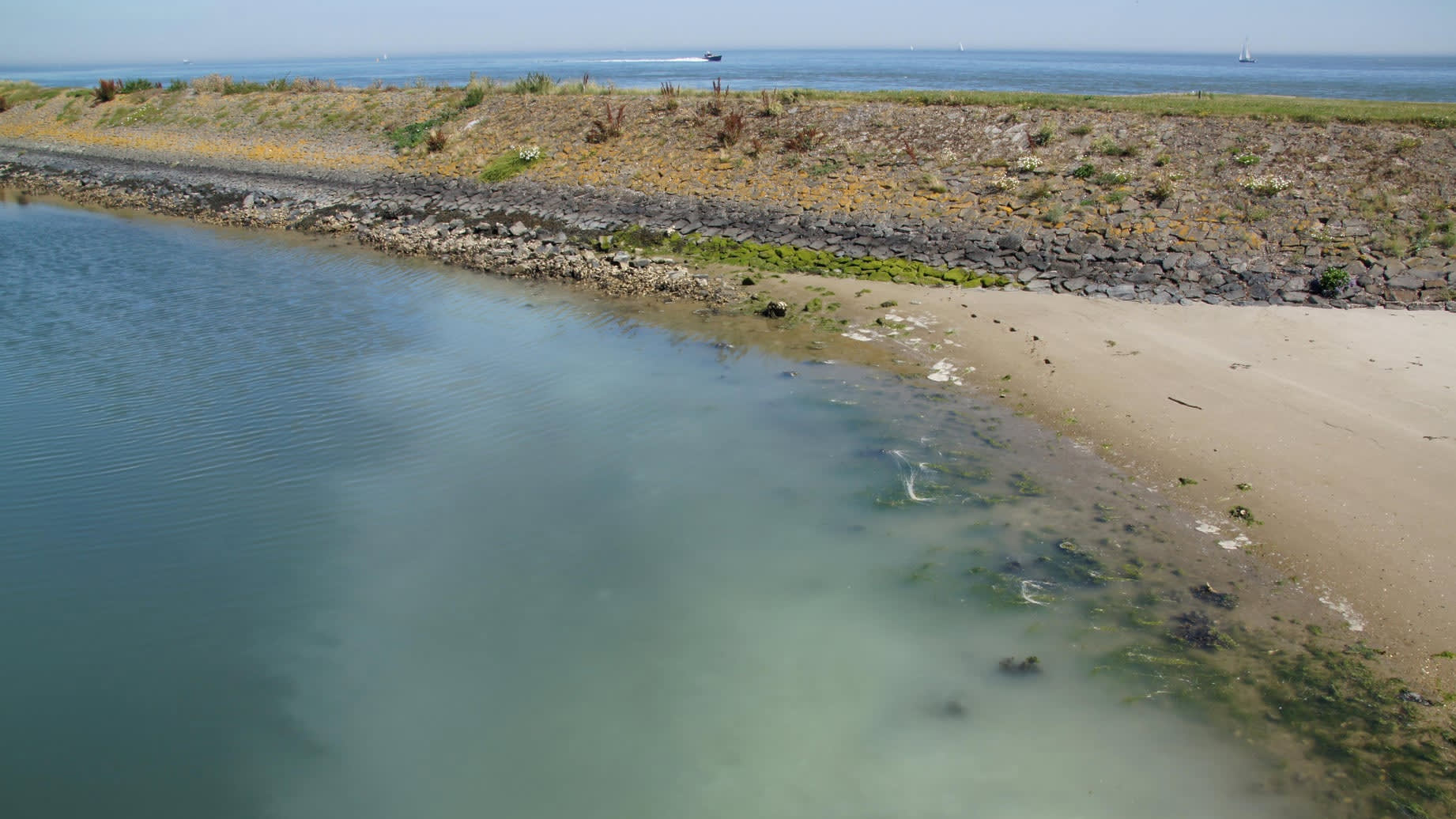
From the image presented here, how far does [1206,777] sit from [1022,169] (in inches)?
674

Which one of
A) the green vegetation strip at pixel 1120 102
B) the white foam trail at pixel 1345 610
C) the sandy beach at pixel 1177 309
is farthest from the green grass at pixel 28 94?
the white foam trail at pixel 1345 610

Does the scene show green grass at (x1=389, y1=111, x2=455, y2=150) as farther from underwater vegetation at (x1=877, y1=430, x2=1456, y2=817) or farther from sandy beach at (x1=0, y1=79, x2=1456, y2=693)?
underwater vegetation at (x1=877, y1=430, x2=1456, y2=817)

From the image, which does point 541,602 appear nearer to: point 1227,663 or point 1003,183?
point 1227,663

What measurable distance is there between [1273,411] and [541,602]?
9727 millimetres

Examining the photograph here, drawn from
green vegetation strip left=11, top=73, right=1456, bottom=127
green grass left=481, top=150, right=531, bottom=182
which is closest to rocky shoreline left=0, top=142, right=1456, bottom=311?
green grass left=481, top=150, right=531, bottom=182

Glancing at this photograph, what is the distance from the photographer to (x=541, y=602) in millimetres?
7711

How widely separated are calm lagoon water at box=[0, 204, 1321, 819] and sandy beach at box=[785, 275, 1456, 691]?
1172 millimetres

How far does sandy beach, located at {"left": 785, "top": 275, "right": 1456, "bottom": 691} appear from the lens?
303 inches

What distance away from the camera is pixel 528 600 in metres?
7.75

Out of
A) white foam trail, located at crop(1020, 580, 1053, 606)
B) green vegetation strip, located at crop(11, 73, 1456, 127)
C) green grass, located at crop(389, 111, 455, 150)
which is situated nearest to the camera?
white foam trail, located at crop(1020, 580, 1053, 606)

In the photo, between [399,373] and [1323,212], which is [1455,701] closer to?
[399,373]

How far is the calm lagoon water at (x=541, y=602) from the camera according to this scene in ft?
19.7

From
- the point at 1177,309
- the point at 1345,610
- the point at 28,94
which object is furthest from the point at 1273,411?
the point at 28,94

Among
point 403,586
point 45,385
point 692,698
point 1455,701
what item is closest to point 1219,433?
point 1455,701
